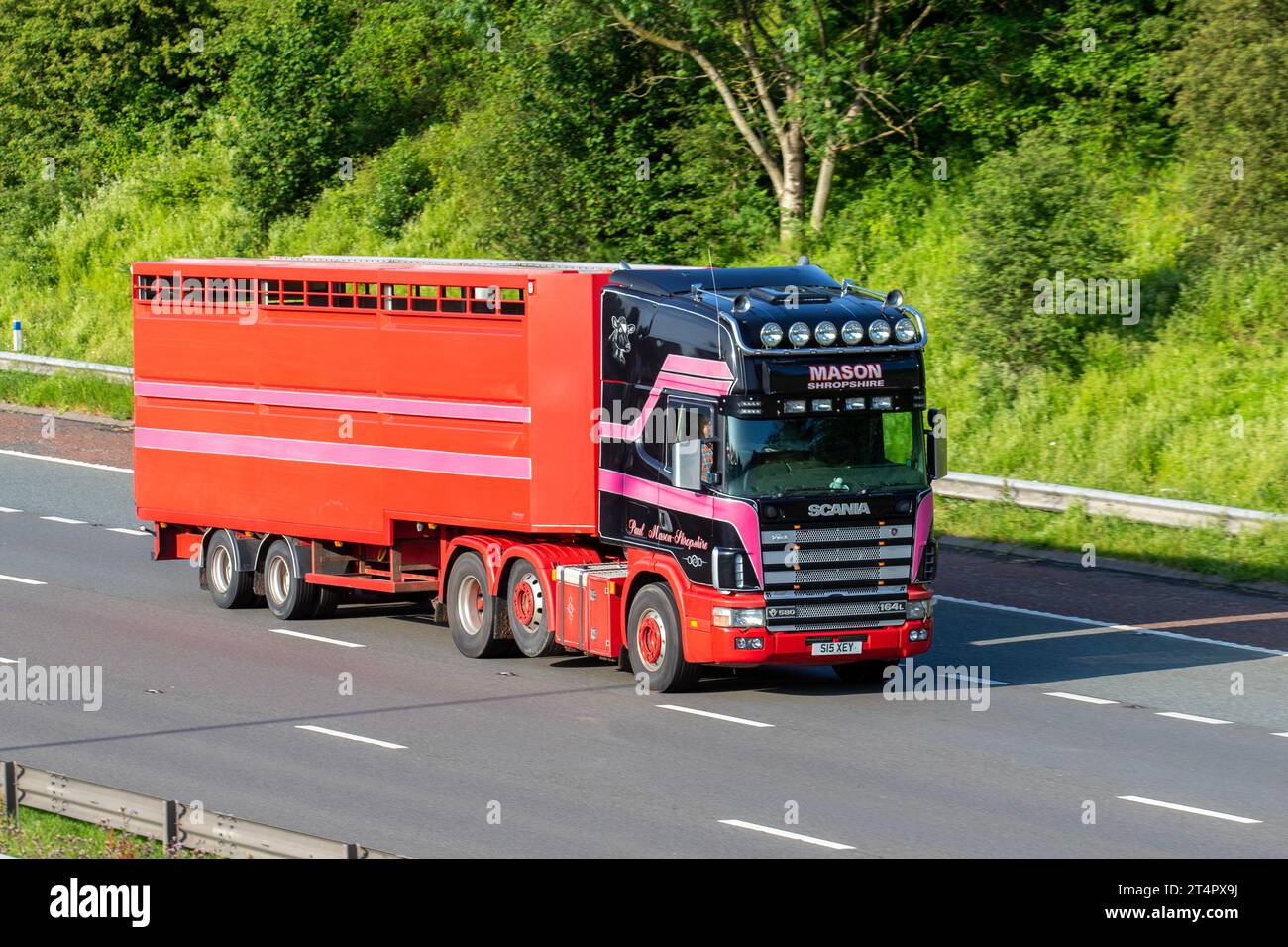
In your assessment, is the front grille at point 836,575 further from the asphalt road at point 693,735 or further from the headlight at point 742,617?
the asphalt road at point 693,735

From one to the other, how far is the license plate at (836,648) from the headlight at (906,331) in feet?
8.21

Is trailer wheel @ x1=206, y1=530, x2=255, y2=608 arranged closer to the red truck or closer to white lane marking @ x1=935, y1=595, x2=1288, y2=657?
the red truck

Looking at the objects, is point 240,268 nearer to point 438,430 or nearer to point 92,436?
point 438,430

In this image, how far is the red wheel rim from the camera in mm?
16172

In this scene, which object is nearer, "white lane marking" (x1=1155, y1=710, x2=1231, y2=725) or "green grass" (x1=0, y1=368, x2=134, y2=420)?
"white lane marking" (x1=1155, y1=710, x2=1231, y2=725)

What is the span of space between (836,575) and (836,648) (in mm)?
583

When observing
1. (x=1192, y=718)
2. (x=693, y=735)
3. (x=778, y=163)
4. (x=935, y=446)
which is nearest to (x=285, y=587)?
(x=693, y=735)

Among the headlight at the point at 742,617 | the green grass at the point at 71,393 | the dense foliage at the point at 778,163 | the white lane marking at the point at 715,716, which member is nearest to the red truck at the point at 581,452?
the headlight at the point at 742,617

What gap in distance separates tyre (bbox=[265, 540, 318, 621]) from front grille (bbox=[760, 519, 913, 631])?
5.94 metres

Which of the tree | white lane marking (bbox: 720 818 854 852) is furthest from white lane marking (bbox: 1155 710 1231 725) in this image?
the tree

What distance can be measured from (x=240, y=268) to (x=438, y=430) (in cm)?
335

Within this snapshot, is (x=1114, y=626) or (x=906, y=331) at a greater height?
(x=906, y=331)

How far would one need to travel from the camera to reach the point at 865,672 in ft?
55.1

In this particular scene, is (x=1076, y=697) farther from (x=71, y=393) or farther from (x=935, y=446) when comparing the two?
(x=71, y=393)
